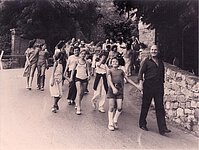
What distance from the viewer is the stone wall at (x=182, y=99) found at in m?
8.87

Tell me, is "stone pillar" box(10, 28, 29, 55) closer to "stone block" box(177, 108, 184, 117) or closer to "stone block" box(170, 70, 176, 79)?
"stone block" box(170, 70, 176, 79)

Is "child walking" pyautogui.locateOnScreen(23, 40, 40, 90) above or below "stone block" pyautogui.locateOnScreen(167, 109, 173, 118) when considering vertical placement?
above

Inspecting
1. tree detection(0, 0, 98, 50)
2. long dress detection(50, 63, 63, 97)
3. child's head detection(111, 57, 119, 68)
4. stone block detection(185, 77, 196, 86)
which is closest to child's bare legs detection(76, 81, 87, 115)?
long dress detection(50, 63, 63, 97)

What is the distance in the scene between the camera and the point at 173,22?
1139cm

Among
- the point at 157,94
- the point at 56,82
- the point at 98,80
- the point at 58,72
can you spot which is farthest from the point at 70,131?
the point at 98,80

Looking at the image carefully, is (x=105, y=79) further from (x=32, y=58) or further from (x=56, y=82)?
(x=32, y=58)

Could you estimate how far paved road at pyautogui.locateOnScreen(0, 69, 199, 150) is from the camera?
7137 millimetres

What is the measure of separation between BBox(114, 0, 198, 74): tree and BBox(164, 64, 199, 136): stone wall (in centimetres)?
127

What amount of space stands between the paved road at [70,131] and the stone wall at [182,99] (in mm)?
305

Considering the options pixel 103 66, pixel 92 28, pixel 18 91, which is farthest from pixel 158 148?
pixel 92 28

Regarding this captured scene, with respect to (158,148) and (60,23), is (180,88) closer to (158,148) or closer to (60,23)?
(158,148)

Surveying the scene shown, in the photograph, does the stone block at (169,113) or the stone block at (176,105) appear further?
the stone block at (169,113)

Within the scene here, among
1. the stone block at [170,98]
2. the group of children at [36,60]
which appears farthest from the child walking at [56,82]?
the group of children at [36,60]

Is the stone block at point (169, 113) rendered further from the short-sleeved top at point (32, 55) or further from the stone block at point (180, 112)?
the short-sleeved top at point (32, 55)
